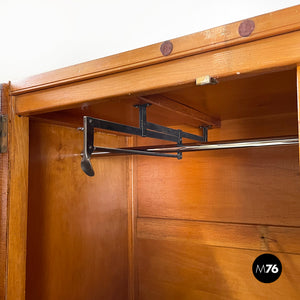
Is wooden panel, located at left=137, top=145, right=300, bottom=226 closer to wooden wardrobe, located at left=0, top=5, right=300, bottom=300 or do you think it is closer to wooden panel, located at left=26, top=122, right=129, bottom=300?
wooden wardrobe, located at left=0, top=5, right=300, bottom=300

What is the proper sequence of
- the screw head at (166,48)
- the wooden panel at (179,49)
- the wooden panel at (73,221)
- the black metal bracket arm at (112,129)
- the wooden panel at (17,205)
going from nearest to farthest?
the wooden panel at (179,49), the screw head at (166,48), the black metal bracket arm at (112,129), the wooden panel at (17,205), the wooden panel at (73,221)

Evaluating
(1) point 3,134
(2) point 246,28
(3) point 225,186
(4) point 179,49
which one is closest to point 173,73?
(4) point 179,49

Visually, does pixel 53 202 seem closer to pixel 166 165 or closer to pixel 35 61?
pixel 166 165

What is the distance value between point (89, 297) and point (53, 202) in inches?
16.3

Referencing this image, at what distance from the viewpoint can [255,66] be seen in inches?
20.4

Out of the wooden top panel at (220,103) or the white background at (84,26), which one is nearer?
the wooden top panel at (220,103)

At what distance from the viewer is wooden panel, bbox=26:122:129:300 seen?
1.03 metres

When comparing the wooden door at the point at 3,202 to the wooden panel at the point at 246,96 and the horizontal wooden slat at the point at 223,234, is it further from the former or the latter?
the horizontal wooden slat at the point at 223,234

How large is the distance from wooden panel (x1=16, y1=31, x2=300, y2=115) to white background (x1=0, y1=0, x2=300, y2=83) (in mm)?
698

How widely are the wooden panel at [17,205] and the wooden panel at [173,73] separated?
6 centimetres

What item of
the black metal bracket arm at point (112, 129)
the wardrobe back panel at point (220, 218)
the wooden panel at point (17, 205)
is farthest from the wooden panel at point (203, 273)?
the wooden panel at point (17, 205)

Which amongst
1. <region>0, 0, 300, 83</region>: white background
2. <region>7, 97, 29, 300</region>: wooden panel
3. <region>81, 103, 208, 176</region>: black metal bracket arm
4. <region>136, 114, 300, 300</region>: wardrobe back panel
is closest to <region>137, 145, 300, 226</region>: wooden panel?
<region>136, 114, 300, 300</region>: wardrobe back panel

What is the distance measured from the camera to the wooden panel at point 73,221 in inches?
40.6

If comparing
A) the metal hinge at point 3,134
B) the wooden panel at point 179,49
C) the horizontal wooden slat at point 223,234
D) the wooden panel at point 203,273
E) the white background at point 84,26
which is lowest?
the wooden panel at point 203,273
